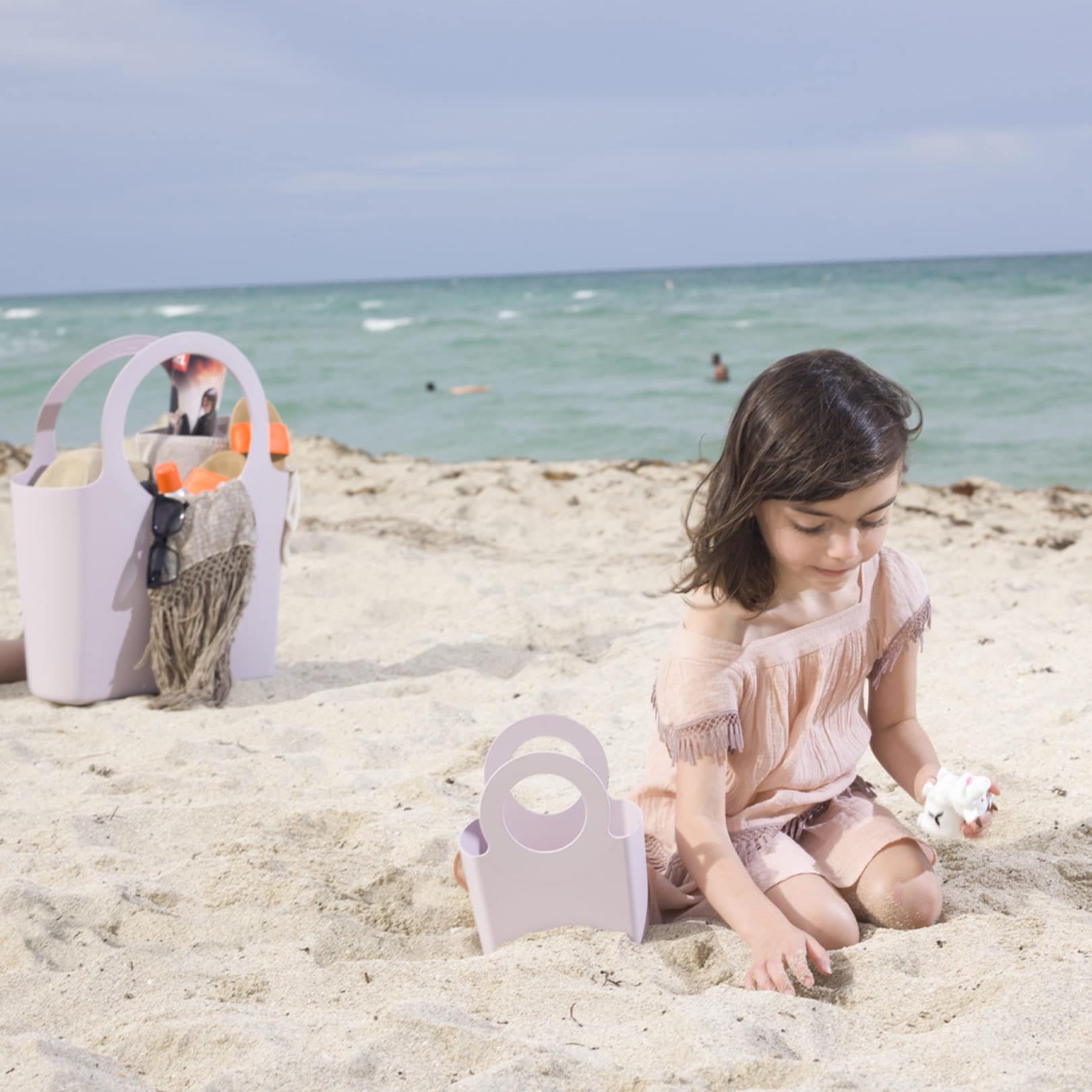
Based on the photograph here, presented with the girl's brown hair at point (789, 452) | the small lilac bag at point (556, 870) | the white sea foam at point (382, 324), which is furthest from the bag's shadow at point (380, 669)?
the white sea foam at point (382, 324)

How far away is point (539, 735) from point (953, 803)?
0.69 m

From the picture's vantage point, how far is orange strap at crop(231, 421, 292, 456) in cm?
364

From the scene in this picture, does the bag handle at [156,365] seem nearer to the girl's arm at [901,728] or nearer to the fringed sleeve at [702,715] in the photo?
the fringed sleeve at [702,715]

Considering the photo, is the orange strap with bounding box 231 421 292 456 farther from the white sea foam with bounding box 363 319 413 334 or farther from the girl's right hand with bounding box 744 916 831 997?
the white sea foam with bounding box 363 319 413 334

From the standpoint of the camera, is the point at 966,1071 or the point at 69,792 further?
the point at 69,792

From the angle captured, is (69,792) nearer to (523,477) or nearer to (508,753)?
(508,753)

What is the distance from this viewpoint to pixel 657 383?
1283 centimetres

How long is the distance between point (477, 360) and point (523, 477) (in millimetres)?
9915

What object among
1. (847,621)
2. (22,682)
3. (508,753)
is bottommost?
(22,682)

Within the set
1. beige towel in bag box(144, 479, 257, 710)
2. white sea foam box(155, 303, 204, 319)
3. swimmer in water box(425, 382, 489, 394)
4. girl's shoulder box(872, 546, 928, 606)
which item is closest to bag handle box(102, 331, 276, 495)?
beige towel in bag box(144, 479, 257, 710)

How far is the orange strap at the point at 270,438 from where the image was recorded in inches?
143

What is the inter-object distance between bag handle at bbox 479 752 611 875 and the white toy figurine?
1.75ft

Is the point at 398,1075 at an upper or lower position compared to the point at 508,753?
lower

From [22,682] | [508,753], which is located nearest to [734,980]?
[508,753]
